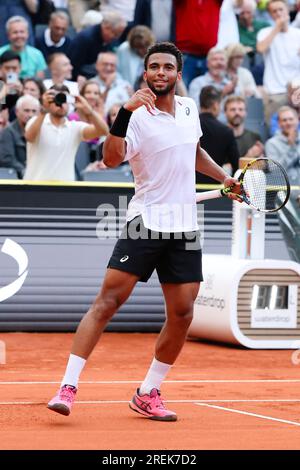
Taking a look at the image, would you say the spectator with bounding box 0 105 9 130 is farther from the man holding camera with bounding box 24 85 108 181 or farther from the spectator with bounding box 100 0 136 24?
the spectator with bounding box 100 0 136 24

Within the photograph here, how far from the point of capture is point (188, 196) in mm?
7262

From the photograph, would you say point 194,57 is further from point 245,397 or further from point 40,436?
point 40,436

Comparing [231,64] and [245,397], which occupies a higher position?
[231,64]

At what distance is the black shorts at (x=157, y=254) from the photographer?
718 cm

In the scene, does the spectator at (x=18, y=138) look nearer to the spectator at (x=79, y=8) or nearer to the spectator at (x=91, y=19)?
the spectator at (x=91, y=19)

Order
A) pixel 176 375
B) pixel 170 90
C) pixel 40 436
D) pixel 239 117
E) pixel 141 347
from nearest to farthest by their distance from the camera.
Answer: pixel 40 436
pixel 170 90
pixel 176 375
pixel 141 347
pixel 239 117

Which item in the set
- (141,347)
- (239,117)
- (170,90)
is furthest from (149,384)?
(239,117)

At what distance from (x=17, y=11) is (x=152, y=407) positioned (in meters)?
8.74

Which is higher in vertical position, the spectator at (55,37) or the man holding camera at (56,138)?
the spectator at (55,37)

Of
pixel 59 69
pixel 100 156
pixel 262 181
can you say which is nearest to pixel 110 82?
pixel 59 69

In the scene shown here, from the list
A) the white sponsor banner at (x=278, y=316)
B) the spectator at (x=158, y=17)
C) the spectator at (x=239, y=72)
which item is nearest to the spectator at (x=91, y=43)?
the spectator at (x=158, y=17)

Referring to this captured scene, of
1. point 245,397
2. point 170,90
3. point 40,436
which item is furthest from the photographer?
point 245,397

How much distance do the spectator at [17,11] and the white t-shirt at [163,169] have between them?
313 inches

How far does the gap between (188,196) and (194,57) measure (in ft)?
28.8
